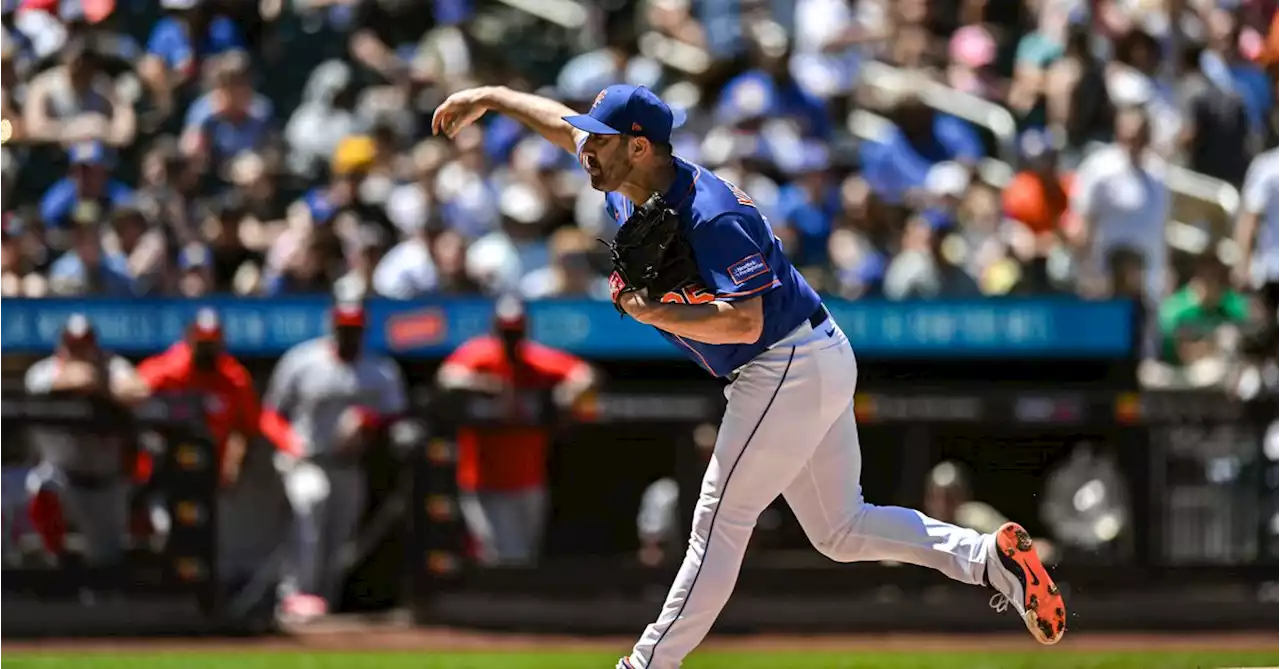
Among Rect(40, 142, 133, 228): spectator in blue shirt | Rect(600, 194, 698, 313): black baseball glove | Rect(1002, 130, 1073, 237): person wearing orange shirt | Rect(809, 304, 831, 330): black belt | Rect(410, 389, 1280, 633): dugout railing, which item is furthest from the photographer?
Rect(40, 142, 133, 228): spectator in blue shirt

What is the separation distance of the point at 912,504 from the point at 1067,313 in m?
1.37

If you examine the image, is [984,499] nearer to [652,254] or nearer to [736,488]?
[736,488]

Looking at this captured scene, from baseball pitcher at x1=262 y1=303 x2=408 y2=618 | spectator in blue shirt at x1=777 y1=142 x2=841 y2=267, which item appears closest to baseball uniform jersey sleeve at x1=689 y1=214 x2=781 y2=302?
baseball pitcher at x1=262 y1=303 x2=408 y2=618

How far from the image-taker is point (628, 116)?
5.80 metres

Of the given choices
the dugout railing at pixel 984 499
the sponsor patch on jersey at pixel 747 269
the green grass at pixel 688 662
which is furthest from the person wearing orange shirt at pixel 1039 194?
the sponsor patch on jersey at pixel 747 269

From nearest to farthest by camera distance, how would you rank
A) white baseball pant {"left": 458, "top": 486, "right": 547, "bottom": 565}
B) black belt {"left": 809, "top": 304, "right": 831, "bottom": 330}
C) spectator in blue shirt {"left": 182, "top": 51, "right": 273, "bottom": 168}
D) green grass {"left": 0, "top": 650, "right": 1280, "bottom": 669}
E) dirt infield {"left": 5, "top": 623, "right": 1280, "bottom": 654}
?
black belt {"left": 809, "top": 304, "right": 831, "bottom": 330}, green grass {"left": 0, "top": 650, "right": 1280, "bottom": 669}, dirt infield {"left": 5, "top": 623, "right": 1280, "bottom": 654}, white baseball pant {"left": 458, "top": 486, "right": 547, "bottom": 565}, spectator in blue shirt {"left": 182, "top": 51, "right": 273, "bottom": 168}

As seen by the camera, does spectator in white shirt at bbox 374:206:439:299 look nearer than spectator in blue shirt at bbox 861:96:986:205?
Yes

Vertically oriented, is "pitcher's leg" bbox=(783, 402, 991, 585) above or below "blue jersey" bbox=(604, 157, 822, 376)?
below

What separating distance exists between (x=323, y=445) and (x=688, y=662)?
2822 millimetres

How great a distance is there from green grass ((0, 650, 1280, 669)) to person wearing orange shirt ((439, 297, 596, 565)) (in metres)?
1.20

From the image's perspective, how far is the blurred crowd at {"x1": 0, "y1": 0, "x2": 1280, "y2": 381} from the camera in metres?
11.6

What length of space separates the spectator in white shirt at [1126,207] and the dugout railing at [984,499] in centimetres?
148

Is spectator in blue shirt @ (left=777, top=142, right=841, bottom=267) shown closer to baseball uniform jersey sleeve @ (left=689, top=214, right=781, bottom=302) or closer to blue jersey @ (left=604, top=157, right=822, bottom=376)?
blue jersey @ (left=604, top=157, right=822, bottom=376)

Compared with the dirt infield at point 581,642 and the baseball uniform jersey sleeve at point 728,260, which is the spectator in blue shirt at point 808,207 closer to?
the dirt infield at point 581,642
